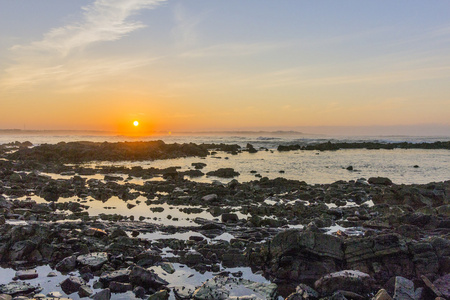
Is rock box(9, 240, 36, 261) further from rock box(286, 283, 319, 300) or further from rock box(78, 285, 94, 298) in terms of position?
rock box(286, 283, 319, 300)

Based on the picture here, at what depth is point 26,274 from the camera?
890 centimetres

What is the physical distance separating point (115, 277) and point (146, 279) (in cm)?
87

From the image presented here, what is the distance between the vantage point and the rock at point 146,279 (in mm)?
8352

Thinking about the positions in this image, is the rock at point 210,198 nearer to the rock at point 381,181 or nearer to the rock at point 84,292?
the rock at point 84,292

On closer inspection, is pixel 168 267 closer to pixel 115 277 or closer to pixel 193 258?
pixel 193 258

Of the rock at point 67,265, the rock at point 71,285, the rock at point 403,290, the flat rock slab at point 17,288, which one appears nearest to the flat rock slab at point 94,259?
the rock at point 67,265

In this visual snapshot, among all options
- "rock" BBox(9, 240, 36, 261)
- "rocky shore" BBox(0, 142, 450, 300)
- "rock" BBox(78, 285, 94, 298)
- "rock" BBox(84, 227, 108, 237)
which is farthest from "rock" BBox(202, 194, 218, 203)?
"rock" BBox(78, 285, 94, 298)

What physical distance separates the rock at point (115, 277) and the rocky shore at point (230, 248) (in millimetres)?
25

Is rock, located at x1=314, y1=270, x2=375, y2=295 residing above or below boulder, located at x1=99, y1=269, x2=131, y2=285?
above

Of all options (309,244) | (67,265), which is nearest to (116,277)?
(67,265)

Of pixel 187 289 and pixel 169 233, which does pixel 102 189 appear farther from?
pixel 187 289

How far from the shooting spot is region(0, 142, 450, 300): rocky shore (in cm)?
810

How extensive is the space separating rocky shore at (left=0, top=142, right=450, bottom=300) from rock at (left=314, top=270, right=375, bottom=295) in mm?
24

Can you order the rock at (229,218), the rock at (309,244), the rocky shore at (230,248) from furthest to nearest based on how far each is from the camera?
the rock at (229,218) → the rock at (309,244) → the rocky shore at (230,248)
